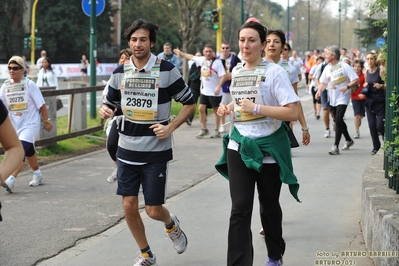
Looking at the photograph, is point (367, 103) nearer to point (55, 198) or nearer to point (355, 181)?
point (355, 181)

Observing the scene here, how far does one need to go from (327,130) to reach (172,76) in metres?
10.1

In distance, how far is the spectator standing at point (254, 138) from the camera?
17.0 feet

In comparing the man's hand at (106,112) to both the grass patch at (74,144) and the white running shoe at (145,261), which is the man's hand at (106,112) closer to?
the white running shoe at (145,261)

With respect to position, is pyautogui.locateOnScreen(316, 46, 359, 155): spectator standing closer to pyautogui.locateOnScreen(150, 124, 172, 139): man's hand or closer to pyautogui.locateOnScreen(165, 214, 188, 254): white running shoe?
pyautogui.locateOnScreen(165, 214, 188, 254): white running shoe

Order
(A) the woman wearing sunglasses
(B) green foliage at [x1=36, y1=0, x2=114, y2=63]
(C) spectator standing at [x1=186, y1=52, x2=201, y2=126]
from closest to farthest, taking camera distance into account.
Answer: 1. (A) the woman wearing sunglasses
2. (C) spectator standing at [x1=186, y1=52, x2=201, y2=126]
3. (B) green foliage at [x1=36, y1=0, x2=114, y2=63]

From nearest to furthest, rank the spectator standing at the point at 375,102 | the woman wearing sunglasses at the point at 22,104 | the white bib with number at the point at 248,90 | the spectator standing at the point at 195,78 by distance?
the white bib with number at the point at 248,90 < the woman wearing sunglasses at the point at 22,104 < the spectator standing at the point at 375,102 < the spectator standing at the point at 195,78

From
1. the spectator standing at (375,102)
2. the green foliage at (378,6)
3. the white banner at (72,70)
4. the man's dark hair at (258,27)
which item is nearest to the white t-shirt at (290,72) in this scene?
the green foliage at (378,6)

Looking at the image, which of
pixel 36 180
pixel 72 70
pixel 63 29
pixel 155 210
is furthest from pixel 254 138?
pixel 63 29

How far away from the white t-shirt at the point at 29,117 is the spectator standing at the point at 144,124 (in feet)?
12.5

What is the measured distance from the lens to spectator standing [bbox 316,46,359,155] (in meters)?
12.8

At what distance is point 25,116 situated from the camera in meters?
9.43

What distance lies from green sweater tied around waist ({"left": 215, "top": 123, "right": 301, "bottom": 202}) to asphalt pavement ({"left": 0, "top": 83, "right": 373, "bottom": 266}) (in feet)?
3.25

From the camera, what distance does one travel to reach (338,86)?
42.9 feet

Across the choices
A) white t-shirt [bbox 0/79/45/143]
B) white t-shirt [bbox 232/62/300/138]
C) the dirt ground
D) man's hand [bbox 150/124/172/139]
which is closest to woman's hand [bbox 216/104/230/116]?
white t-shirt [bbox 232/62/300/138]
